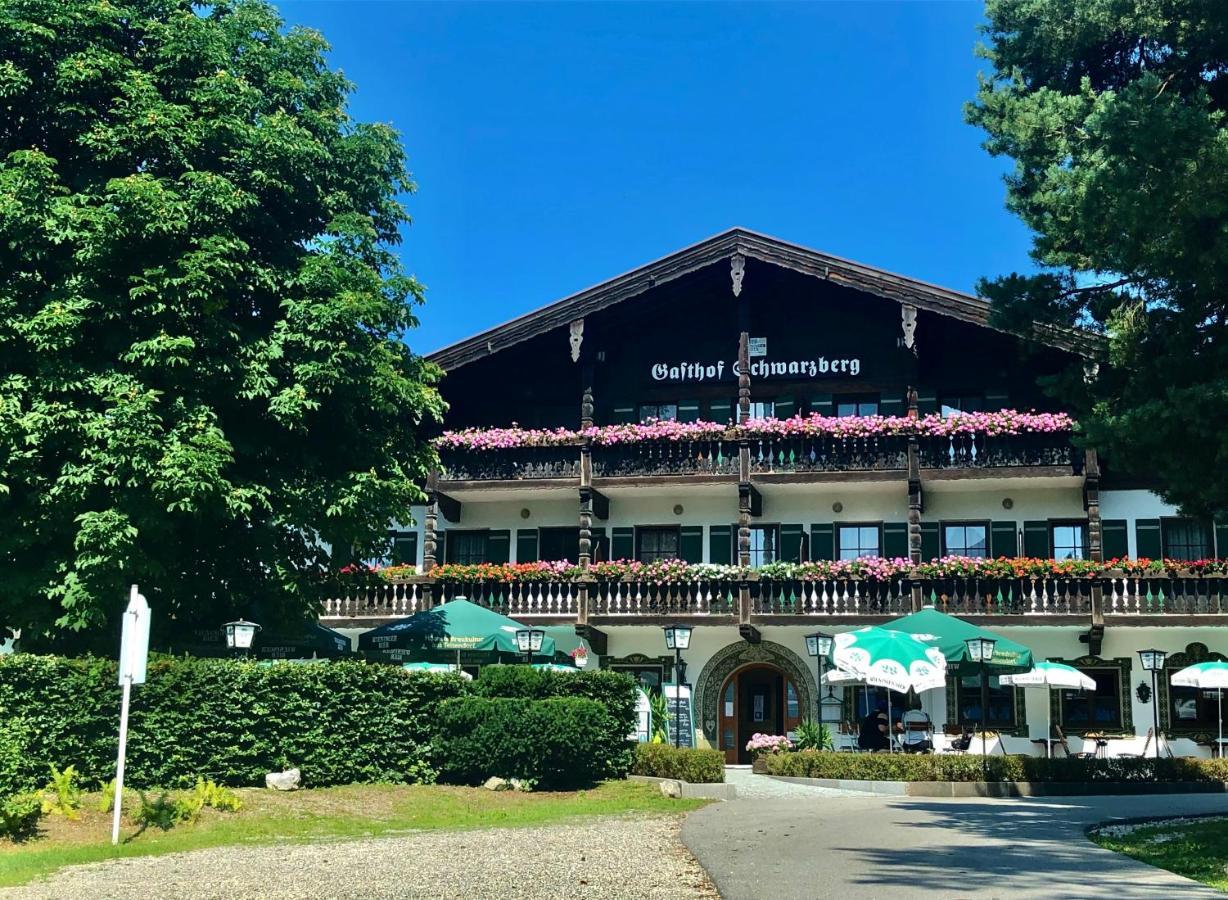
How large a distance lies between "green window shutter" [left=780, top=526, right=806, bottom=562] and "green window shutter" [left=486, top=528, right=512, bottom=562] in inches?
249

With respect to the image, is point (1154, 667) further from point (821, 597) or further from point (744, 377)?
point (744, 377)

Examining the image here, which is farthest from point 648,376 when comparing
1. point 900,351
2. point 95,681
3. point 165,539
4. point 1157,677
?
point 95,681

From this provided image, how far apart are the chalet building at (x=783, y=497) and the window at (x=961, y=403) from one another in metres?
0.08

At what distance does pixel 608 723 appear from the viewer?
19.4 m

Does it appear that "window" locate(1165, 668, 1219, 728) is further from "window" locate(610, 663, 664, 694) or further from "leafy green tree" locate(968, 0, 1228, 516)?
"leafy green tree" locate(968, 0, 1228, 516)

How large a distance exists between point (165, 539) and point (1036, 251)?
12.6 metres

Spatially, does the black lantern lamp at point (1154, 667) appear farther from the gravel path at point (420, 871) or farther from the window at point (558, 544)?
the gravel path at point (420, 871)

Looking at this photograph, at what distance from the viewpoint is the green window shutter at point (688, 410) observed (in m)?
31.3

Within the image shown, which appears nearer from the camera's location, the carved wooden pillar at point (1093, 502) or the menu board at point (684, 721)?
the menu board at point (684, 721)

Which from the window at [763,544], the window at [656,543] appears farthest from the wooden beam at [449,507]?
the window at [763,544]

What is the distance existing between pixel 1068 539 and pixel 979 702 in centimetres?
398

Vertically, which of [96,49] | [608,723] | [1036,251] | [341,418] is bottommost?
[608,723]

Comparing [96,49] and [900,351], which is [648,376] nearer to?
[900,351]

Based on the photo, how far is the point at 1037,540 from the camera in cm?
2903
